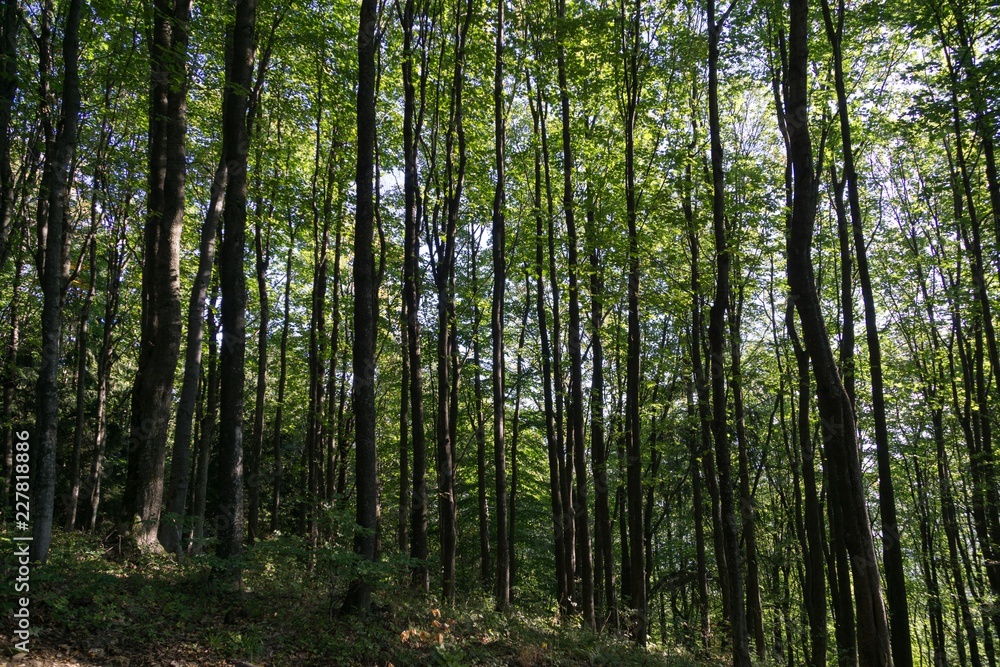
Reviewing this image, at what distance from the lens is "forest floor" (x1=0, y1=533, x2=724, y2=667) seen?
5.80 meters

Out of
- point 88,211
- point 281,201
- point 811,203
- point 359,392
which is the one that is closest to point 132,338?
point 88,211

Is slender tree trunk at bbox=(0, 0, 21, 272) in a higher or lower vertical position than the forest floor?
higher

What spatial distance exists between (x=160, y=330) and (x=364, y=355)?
123 inches

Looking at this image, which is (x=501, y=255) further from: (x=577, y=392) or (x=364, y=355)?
(x=364, y=355)

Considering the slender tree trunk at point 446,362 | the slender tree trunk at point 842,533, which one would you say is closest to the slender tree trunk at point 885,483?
the slender tree trunk at point 842,533

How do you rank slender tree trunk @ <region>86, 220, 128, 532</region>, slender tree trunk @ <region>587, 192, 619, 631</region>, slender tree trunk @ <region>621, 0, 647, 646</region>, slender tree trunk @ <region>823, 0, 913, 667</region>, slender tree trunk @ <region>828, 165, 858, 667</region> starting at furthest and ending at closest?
slender tree trunk @ <region>86, 220, 128, 532</region>, slender tree trunk @ <region>587, 192, 619, 631</region>, slender tree trunk @ <region>828, 165, 858, 667</region>, slender tree trunk @ <region>621, 0, 647, 646</region>, slender tree trunk @ <region>823, 0, 913, 667</region>

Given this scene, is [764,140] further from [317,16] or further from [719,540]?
[317,16]

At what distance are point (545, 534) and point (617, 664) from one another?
14707mm

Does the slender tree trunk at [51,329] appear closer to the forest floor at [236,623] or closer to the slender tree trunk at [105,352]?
the forest floor at [236,623]

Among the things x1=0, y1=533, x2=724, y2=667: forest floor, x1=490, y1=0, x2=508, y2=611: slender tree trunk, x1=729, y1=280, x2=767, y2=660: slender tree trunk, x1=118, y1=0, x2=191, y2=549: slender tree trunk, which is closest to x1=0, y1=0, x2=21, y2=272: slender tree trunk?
x1=118, y1=0, x2=191, y2=549: slender tree trunk

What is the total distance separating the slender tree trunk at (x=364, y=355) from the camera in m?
8.02

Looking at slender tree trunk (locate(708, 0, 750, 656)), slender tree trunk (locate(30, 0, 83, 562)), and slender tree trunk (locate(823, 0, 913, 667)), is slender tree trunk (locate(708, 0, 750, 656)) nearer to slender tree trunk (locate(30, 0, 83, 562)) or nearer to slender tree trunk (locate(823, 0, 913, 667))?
slender tree trunk (locate(823, 0, 913, 667))

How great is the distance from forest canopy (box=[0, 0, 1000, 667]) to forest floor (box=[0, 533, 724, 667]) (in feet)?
1.42

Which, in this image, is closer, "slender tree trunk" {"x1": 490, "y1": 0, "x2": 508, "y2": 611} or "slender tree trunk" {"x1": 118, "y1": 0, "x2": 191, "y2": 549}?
"slender tree trunk" {"x1": 118, "y1": 0, "x2": 191, "y2": 549}
